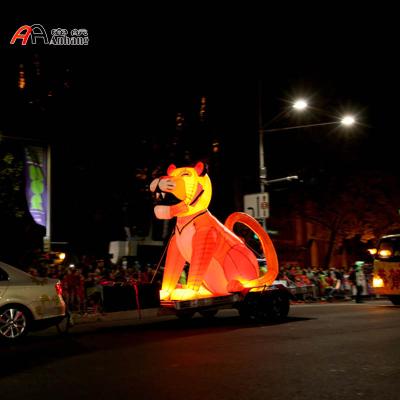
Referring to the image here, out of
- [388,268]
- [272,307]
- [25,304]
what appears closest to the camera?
[25,304]

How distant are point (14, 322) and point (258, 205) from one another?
39.7 feet

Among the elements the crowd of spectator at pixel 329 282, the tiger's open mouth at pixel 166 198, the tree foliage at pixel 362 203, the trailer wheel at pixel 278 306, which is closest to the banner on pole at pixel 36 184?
the tiger's open mouth at pixel 166 198

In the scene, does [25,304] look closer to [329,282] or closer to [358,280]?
[358,280]

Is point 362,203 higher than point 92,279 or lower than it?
higher

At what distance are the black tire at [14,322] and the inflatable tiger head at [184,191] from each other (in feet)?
14.1

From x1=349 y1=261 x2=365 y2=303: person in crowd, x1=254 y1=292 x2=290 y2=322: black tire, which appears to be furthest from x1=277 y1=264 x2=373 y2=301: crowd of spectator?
x1=254 y1=292 x2=290 y2=322: black tire

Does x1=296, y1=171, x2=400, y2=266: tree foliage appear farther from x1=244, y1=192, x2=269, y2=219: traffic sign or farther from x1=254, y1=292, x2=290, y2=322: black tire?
x1=254, y1=292, x2=290, y2=322: black tire

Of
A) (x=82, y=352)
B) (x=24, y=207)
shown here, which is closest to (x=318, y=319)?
(x=82, y=352)

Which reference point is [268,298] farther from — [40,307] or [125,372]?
[125,372]

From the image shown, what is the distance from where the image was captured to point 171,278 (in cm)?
1372

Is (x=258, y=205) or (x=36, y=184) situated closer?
(x=258, y=205)

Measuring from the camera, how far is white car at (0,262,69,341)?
1080 centimetres

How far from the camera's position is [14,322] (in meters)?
10.8

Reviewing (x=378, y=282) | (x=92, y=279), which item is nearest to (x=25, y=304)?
(x=92, y=279)
